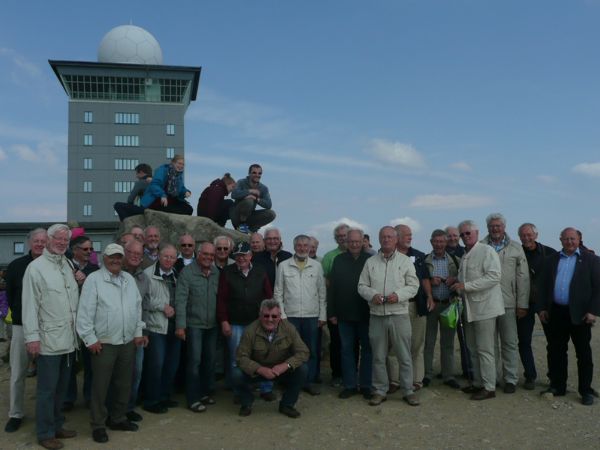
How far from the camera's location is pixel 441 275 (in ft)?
24.9

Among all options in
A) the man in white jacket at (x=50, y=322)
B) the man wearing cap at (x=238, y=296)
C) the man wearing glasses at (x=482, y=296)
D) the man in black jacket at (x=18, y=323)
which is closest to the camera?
the man in white jacket at (x=50, y=322)

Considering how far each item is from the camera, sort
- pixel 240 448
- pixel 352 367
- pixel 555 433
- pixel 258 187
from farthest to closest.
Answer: pixel 258 187 → pixel 352 367 → pixel 555 433 → pixel 240 448

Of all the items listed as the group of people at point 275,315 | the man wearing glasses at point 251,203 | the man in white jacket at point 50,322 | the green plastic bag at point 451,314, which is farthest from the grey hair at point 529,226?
the man in white jacket at point 50,322

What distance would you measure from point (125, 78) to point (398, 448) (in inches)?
2248

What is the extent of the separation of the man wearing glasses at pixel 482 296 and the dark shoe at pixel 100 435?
4.58 metres

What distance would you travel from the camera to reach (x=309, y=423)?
6203mm

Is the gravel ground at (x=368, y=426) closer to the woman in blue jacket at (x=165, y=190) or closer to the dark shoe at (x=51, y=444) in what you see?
the dark shoe at (x=51, y=444)

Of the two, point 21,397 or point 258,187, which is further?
point 258,187

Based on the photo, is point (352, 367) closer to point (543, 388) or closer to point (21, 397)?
point (543, 388)

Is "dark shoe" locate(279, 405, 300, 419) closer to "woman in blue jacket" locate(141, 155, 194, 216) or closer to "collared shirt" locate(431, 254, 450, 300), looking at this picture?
"collared shirt" locate(431, 254, 450, 300)

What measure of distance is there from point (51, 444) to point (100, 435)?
0.47 m

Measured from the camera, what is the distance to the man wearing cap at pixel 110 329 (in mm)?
5387

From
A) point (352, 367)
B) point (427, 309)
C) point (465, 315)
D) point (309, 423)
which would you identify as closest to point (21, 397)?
point (309, 423)

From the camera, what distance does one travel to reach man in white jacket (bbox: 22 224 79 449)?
17.1 feet
